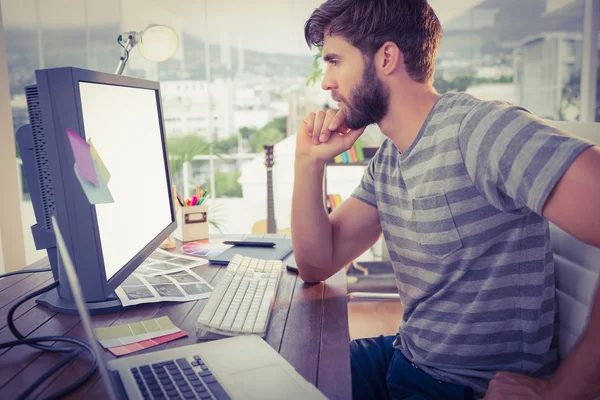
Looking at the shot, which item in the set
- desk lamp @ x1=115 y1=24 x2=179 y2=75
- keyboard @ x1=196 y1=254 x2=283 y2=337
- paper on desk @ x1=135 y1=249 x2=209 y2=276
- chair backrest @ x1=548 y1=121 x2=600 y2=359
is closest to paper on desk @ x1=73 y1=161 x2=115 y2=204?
keyboard @ x1=196 y1=254 x2=283 y2=337

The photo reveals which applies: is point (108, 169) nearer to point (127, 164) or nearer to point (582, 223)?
point (127, 164)

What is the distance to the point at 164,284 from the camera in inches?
47.5

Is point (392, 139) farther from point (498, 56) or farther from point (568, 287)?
point (498, 56)

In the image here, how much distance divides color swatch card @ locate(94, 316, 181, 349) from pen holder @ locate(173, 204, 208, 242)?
770mm

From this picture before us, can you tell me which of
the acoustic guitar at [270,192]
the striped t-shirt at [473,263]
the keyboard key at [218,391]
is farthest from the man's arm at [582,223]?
the acoustic guitar at [270,192]

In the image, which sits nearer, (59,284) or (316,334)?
(316,334)

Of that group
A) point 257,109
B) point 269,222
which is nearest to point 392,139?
point 269,222

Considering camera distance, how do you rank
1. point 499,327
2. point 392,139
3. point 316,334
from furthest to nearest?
point 392,139, point 499,327, point 316,334

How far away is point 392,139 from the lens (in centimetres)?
128

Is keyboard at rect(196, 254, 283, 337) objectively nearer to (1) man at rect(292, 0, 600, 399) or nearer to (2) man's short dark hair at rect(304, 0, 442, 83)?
(1) man at rect(292, 0, 600, 399)

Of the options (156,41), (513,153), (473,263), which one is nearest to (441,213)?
(473,263)

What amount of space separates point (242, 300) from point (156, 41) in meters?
1.19

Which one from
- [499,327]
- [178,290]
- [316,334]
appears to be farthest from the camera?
[178,290]

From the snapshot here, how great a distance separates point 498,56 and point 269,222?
228 cm
